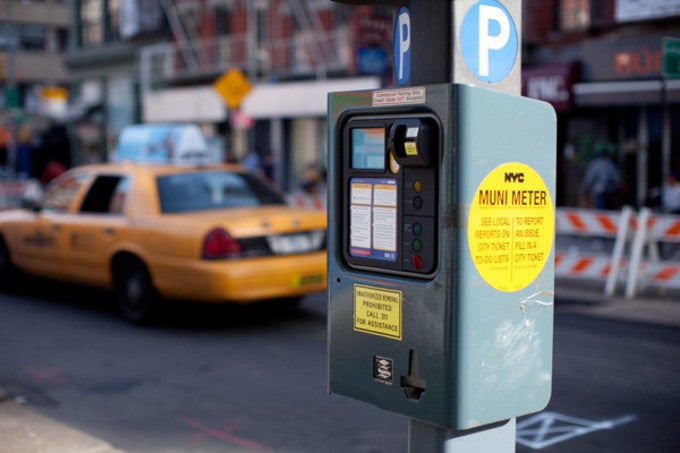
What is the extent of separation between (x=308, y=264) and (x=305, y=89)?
20227 mm

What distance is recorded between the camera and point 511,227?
3104 millimetres

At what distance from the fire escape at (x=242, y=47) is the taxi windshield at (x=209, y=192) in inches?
694

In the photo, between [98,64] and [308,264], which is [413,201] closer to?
[308,264]

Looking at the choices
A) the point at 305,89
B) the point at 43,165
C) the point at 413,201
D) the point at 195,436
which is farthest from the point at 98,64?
the point at 413,201

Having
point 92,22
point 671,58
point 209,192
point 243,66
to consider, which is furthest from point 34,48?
point 671,58

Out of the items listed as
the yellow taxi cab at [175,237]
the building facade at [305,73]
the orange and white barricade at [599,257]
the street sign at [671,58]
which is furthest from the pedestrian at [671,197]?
the yellow taxi cab at [175,237]

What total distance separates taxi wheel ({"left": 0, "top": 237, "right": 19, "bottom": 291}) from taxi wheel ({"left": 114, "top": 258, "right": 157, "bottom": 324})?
2647 millimetres

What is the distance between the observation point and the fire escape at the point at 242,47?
93.6 feet

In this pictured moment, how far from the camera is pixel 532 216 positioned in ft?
10.4

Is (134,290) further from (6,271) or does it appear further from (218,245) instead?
(6,271)

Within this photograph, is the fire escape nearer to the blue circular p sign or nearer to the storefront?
the storefront

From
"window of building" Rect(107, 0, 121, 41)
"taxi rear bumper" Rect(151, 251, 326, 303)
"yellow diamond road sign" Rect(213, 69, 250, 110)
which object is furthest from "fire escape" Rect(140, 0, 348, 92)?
"taxi rear bumper" Rect(151, 251, 326, 303)

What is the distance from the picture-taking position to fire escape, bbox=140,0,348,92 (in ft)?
93.6

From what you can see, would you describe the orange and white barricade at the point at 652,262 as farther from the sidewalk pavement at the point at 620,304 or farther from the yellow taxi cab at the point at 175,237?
the yellow taxi cab at the point at 175,237
